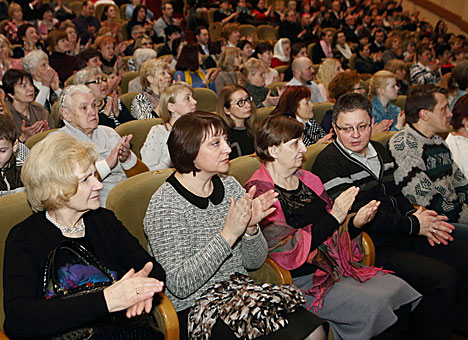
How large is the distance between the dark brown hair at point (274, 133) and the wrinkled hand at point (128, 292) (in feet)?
3.07

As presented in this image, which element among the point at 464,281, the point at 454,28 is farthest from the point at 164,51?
the point at 454,28

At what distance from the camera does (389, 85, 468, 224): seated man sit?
2.76 m

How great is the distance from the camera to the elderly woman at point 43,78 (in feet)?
14.6

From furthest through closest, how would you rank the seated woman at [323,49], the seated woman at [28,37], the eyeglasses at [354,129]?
1. the seated woman at [323,49]
2. the seated woman at [28,37]
3. the eyeglasses at [354,129]

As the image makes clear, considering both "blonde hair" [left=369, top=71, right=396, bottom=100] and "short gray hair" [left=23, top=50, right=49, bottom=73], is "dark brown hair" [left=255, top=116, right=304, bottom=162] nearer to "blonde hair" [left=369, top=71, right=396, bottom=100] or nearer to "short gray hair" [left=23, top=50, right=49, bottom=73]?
"blonde hair" [left=369, top=71, right=396, bottom=100]

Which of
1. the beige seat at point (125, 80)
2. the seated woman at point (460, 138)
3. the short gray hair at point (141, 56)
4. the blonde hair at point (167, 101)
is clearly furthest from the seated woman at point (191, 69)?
the seated woman at point (460, 138)

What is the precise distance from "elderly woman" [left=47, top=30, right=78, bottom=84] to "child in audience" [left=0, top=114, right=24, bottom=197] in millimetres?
3623

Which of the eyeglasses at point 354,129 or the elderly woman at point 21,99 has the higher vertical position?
the eyeglasses at point 354,129

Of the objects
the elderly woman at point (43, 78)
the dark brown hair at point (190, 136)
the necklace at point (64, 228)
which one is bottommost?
the elderly woman at point (43, 78)

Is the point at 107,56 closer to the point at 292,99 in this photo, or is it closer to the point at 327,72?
the point at 327,72

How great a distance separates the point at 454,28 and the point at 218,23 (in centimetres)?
704

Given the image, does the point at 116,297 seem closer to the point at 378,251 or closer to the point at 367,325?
the point at 367,325

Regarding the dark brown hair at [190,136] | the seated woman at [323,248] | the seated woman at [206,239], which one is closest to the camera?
the seated woman at [206,239]

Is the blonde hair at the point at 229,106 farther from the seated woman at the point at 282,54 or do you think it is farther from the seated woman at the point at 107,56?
the seated woman at the point at 282,54
